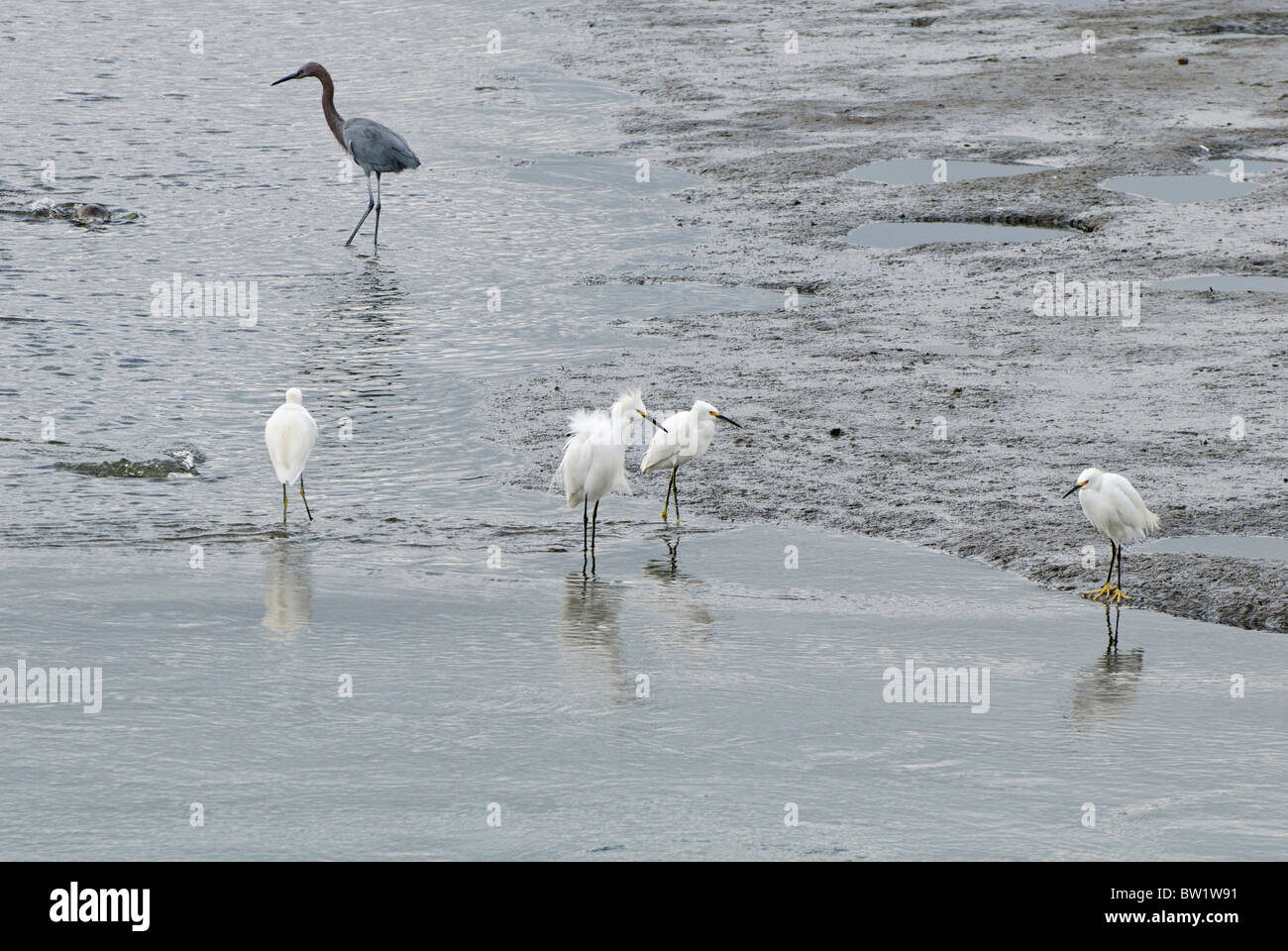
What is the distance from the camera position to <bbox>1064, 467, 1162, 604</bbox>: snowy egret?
23.1 ft

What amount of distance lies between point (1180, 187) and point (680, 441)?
26.7ft

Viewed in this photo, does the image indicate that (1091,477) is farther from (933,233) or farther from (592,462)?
(933,233)

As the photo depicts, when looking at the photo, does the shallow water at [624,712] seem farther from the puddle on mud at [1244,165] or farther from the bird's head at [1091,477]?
the puddle on mud at [1244,165]

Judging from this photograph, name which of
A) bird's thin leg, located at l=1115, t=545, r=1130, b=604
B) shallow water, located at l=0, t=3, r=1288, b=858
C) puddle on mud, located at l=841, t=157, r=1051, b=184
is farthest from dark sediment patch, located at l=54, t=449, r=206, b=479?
puddle on mud, located at l=841, t=157, r=1051, b=184

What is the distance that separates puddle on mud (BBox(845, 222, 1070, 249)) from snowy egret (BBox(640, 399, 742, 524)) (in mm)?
5454

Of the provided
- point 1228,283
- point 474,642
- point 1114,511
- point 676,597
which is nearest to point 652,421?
point 676,597

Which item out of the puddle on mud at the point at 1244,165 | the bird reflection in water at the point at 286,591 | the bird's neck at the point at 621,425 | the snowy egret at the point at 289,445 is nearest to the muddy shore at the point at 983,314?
the puddle on mud at the point at 1244,165

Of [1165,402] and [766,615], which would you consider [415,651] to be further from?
[1165,402]

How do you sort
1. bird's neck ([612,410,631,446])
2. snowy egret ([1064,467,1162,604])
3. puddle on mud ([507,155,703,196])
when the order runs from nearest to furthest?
snowy egret ([1064,467,1162,604]) → bird's neck ([612,410,631,446]) → puddle on mud ([507,155,703,196])

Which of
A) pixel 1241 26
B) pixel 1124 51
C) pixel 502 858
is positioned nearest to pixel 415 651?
pixel 502 858

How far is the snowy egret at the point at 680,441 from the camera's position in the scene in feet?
26.8

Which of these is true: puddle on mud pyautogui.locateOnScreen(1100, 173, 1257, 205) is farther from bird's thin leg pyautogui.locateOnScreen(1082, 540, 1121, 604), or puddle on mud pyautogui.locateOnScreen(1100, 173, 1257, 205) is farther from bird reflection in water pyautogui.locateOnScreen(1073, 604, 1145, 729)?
bird reflection in water pyautogui.locateOnScreen(1073, 604, 1145, 729)

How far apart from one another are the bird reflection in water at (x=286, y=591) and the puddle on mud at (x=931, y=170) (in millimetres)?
9000

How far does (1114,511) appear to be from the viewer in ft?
23.1
